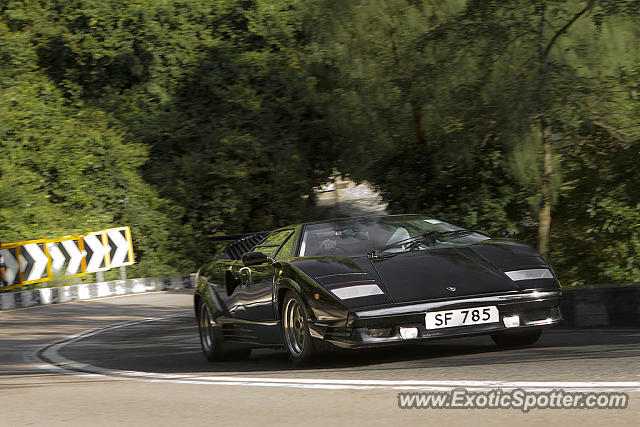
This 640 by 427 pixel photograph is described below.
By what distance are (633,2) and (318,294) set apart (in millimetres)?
7543

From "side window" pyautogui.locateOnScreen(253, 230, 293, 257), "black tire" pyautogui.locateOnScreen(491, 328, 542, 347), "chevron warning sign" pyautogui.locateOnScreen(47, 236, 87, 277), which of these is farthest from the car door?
"chevron warning sign" pyautogui.locateOnScreen(47, 236, 87, 277)

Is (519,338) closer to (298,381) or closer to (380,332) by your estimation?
(380,332)

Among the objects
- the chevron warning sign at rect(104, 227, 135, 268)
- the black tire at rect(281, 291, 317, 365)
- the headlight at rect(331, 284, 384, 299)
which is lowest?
the chevron warning sign at rect(104, 227, 135, 268)

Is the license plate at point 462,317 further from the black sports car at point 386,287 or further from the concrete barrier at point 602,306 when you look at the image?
the concrete barrier at point 602,306

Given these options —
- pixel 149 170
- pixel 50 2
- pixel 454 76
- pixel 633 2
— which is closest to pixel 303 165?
pixel 149 170

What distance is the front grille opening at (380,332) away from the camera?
25.9ft

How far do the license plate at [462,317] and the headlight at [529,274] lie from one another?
1.25 ft

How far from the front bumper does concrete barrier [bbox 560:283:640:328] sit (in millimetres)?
2318

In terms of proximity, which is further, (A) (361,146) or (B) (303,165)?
(B) (303,165)

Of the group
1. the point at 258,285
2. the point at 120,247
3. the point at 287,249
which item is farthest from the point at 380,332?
the point at 120,247

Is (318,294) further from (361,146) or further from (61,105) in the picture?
(61,105)

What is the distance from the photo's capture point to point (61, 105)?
28.2 meters

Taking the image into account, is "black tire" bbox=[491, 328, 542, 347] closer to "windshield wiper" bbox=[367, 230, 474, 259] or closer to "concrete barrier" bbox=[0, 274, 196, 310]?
"windshield wiper" bbox=[367, 230, 474, 259]

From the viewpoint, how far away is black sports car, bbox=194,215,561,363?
311 inches
